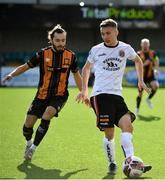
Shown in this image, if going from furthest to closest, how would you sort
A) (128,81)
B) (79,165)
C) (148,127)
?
1. (128,81)
2. (148,127)
3. (79,165)

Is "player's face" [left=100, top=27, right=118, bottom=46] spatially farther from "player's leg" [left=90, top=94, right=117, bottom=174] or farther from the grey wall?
the grey wall

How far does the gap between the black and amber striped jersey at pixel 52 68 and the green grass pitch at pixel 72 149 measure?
41.0 inches

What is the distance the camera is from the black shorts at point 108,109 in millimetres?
7516

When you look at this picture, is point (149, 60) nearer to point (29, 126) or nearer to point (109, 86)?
point (29, 126)

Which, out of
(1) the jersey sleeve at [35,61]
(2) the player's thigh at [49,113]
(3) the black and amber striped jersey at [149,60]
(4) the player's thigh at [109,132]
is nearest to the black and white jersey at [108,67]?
(4) the player's thigh at [109,132]

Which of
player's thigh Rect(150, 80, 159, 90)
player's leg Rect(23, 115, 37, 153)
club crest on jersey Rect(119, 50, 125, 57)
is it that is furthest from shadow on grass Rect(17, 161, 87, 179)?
A: player's thigh Rect(150, 80, 159, 90)

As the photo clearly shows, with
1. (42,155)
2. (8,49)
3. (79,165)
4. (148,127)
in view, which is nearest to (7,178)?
(79,165)

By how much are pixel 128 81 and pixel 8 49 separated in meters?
9.97

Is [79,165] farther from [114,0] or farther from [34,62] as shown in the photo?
[114,0]

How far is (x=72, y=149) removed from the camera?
959 cm

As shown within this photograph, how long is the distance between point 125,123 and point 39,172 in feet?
4.44

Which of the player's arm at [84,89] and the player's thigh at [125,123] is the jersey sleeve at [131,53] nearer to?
→ the player's arm at [84,89]

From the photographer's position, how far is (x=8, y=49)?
123 feet

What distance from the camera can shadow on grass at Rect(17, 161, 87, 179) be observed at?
734 centimetres
